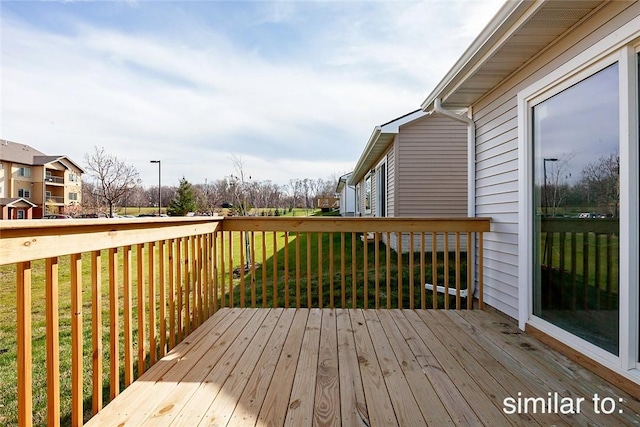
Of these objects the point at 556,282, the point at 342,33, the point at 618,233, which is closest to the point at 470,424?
the point at 618,233

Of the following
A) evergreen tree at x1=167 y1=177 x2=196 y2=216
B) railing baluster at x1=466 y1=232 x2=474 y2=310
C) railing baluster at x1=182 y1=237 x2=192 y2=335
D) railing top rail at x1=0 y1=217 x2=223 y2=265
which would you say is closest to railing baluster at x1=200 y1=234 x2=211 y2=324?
railing baluster at x1=182 y1=237 x2=192 y2=335

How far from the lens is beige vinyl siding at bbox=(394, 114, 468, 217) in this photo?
752 centimetres

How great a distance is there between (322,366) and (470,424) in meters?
0.90

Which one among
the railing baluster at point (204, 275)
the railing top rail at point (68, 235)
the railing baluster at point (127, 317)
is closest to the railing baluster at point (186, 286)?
the railing baluster at point (204, 275)

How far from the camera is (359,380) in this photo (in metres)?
1.97

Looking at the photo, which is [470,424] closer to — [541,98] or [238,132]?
[541,98]

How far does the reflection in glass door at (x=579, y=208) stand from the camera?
6.46ft

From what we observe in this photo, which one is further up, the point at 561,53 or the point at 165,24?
the point at 165,24

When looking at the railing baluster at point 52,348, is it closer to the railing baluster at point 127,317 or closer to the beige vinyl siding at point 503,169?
the railing baluster at point 127,317

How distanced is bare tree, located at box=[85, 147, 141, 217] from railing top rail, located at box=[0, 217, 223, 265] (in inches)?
364

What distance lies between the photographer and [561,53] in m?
2.45

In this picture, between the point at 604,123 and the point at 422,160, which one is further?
the point at 422,160

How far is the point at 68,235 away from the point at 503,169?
11.3ft

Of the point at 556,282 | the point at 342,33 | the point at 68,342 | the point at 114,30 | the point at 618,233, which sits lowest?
the point at 68,342
